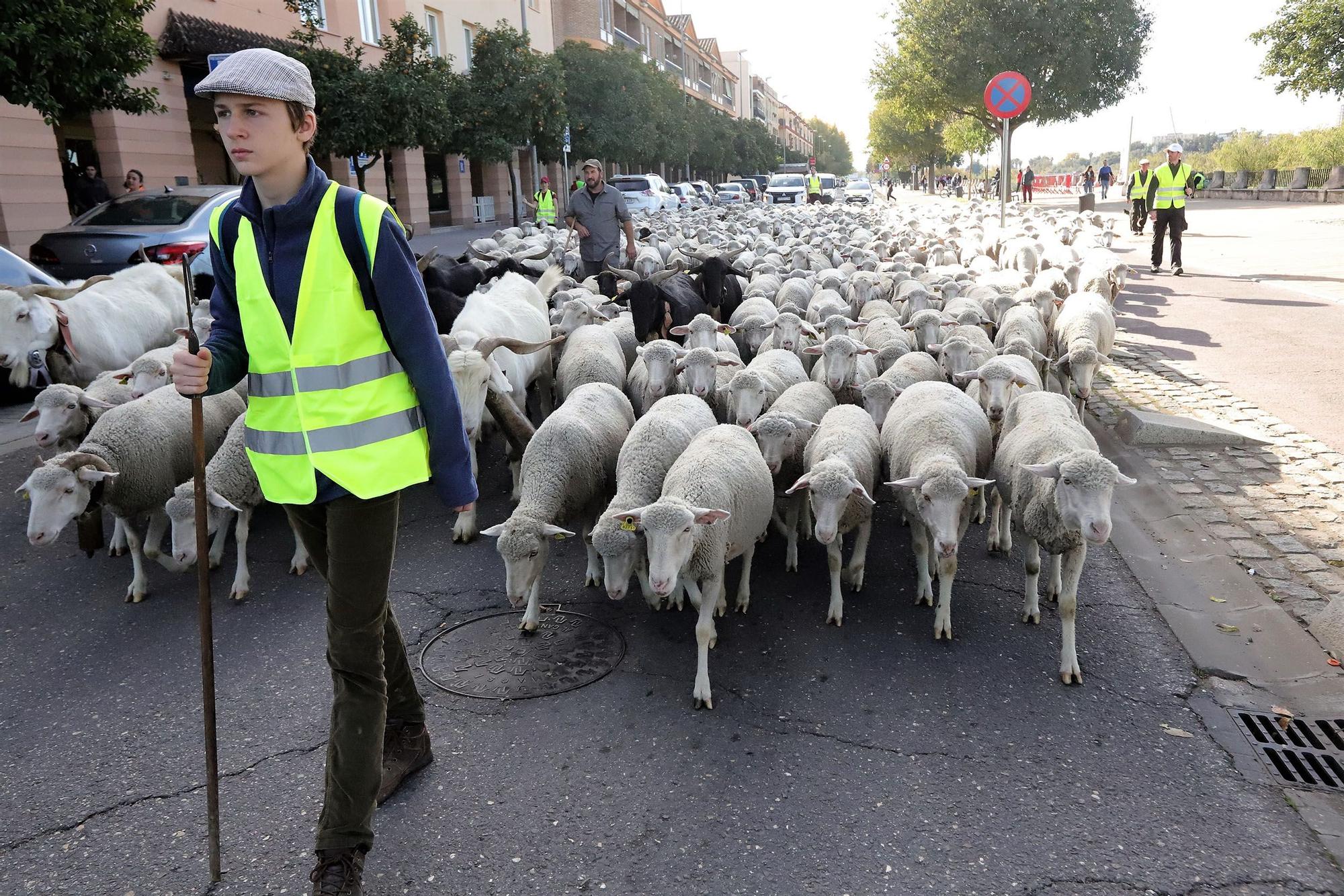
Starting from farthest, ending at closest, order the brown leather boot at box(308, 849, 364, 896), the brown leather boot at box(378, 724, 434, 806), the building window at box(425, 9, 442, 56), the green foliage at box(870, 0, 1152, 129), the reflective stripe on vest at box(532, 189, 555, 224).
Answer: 1. the green foliage at box(870, 0, 1152, 129)
2. the building window at box(425, 9, 442, 56)
3. the reflective stripe on vest at box(532, 189, 555, 224)
4. the brown leather boot at box(378, 724, 434, 806)
5. the brown leather boot at box(308, 849, 364, 896)

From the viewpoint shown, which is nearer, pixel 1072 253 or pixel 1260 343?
pixel 1260 343

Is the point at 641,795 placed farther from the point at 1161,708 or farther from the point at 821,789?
the point at 1161,708

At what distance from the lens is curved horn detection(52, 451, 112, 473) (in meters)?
4.57

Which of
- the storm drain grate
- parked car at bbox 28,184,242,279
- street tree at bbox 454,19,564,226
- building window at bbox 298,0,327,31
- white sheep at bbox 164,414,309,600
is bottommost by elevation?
the storm drain grate

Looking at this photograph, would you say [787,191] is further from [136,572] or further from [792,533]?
[136,572]

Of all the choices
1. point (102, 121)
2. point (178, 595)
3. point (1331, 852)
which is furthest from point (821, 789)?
point (102, 121)

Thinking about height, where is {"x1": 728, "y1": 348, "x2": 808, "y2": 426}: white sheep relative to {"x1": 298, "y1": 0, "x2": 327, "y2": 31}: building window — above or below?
below

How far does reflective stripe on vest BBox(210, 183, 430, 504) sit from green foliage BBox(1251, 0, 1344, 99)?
33.0 metres

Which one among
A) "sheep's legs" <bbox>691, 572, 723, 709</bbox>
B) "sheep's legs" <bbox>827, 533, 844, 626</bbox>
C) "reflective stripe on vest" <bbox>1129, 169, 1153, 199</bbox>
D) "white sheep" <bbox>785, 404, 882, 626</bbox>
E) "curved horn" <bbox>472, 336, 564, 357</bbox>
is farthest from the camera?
"reflective stripe on vest" <bbox>1129, 169, 1153, 199</bbox>

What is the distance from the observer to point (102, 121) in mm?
16922

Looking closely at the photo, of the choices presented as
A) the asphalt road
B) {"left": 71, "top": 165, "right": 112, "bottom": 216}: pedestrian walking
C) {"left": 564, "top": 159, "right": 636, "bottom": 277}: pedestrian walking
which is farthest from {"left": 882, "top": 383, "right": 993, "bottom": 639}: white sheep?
{"left": 71, "top": 165, "right": 112, "bottom": 216}: pedestrian walking

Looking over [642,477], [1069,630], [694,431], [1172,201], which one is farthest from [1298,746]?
[1172,201]

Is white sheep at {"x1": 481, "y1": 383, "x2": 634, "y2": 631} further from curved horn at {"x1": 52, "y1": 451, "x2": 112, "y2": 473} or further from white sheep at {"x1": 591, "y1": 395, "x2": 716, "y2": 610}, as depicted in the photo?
curved horn at {"x1": 52, "y1": 451, "x2": 112, "y2": 473}

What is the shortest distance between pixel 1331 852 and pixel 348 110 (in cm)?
1912
